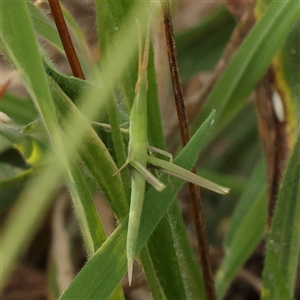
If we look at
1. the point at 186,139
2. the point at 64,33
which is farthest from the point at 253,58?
the point at 64,33

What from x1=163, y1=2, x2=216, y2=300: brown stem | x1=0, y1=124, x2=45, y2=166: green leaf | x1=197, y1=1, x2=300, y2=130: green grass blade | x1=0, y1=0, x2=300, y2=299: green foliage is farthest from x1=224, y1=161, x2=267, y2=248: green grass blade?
x1=0, y1=124, x2=45, y2=166: green leaf

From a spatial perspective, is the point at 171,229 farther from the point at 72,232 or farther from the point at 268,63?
the point at 72,232

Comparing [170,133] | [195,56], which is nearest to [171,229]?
[170,133]

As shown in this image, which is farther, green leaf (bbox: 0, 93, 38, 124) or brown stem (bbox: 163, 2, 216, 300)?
green leaf (bbox: 0, 93, 38, 124)

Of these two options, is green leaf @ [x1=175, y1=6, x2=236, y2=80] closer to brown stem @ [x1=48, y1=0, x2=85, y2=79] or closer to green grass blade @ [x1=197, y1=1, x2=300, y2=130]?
green grass blade @ [x1=197, y1=1, x2=300, y2=130]

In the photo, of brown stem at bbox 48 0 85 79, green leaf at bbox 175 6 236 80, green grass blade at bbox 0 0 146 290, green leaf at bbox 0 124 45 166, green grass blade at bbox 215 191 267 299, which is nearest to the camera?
green grass blade at bbox 0 0 146 290

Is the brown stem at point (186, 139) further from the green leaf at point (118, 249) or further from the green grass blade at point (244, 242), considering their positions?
the green grass blade at point (244, 242)

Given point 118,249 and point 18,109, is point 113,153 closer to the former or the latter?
point 118,249
